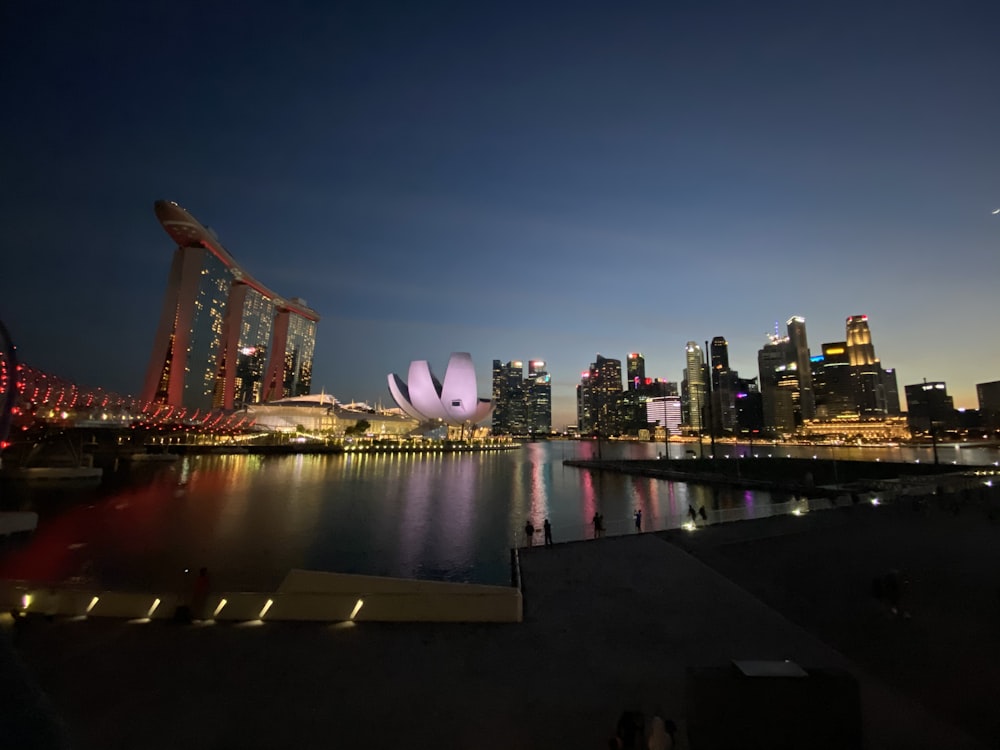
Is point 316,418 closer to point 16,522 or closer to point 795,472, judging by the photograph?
point 16,522

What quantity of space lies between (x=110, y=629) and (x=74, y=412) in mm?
37541

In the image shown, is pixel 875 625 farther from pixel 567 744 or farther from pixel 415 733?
pixel 415 733

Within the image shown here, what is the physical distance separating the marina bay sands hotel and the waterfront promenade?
198ft

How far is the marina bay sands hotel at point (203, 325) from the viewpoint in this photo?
59594mm

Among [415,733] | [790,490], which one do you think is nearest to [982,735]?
[415,733]

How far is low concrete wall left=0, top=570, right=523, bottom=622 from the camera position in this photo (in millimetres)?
5371

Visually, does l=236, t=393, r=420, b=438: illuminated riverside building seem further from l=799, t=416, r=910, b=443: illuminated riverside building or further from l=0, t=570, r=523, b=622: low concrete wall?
l=799, t=416, r=910, b=443: illuminated riverside building

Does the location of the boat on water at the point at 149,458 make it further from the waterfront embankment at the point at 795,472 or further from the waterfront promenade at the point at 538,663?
Result: the waterfront promenade at the point at 538,663

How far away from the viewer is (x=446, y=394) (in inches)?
2820

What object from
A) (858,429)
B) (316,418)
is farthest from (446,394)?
(858,429)

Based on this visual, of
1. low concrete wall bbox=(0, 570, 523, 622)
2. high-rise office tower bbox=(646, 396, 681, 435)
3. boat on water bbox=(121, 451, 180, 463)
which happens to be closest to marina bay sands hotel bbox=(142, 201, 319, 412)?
boat on water bbox=(121, 451, 180, 463)

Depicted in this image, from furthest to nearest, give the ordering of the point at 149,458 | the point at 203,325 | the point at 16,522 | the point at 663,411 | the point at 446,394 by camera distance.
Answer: the point at 663,411
the point at 446,394
the point at 203,325
the point at 149,458
the point at 16,522

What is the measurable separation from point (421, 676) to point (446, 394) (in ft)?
223

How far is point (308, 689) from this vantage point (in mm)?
3939
